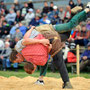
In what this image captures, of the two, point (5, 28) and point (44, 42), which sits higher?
point (44, 42)

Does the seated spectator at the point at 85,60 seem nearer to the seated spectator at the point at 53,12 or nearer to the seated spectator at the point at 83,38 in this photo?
the seated spectator at the point at 83,38

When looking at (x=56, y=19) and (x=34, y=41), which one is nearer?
(x=34, y=41)

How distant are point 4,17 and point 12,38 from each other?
119 inches

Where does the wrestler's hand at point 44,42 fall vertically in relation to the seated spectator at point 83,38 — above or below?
above

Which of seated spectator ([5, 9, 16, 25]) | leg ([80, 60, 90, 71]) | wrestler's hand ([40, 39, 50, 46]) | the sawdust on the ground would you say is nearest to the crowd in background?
seated spectator ([5, 9, 16, 25])

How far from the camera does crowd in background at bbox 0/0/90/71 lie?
38.3ft

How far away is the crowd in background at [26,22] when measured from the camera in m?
11.7

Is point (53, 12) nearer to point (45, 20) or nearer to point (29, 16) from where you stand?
point (45, 20)

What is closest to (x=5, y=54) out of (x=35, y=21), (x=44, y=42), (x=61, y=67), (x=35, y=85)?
(x=35, y=21)

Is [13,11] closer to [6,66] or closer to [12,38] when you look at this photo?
[12,38]

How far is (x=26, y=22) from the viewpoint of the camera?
14641 millimetres

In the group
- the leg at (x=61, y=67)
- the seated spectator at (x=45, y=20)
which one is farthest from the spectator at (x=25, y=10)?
the leg at (x=61, y=67)

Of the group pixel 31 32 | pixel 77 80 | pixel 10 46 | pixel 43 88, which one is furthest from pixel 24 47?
pixel 10 46

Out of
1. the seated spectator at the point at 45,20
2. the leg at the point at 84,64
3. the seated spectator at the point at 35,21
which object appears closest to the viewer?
the leg at the point at 84,64
